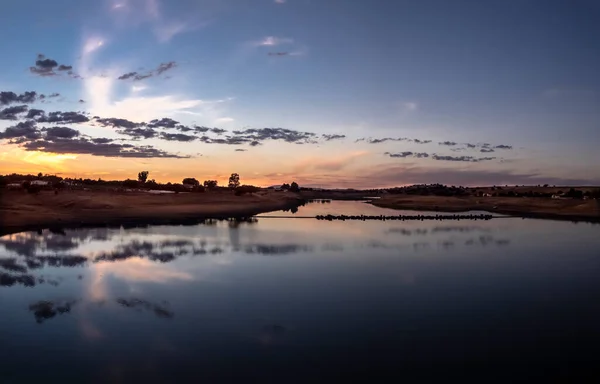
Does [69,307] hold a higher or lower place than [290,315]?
higher

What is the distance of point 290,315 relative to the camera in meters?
17.0

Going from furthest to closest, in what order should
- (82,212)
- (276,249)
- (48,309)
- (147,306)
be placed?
(82,212)
(276,249)
(147,306)
(48,309)

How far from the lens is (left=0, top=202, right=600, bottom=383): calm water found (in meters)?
12.2

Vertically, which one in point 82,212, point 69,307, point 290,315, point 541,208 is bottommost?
point 290,315

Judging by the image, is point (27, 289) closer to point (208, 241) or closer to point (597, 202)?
point (208, 241)

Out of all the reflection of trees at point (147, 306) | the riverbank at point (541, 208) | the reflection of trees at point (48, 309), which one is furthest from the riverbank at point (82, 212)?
the riverbank at point (541, 208)

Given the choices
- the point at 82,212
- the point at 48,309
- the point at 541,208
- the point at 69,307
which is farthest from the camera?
the point at 541,208

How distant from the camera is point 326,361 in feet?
41.4

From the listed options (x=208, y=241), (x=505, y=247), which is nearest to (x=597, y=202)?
(x=505, y=247)

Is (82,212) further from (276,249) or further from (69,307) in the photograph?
(69,307)

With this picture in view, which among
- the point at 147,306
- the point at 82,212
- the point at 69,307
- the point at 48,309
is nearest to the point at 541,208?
the point at 82,212

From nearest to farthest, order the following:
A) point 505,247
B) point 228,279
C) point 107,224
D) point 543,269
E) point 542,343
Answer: point 542,343 < point 228,279 < point 543,269 < point 505,247 < point 107,224

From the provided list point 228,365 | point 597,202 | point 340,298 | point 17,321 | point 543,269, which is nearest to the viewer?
point 228,365

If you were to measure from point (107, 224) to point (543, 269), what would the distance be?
151 feet
